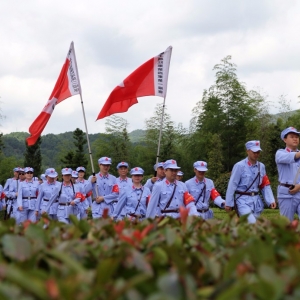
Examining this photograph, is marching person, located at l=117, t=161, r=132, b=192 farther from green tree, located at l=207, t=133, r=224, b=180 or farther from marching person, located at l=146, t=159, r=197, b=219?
green tree, located at l=207, t=133, r=224, b=180

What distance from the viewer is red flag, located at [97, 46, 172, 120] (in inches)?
460

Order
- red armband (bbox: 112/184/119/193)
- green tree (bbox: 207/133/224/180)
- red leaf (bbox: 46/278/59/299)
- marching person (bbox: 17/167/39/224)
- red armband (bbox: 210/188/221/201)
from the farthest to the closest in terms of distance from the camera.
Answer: green tree (bbox: 207/133/224/180), marching person (bbox: 17/167/39/224), red armband (bbox: 112/184/119/193), red armband (bbox: 210/188/221/201), red leaf (bbox: 46/278/59/299)

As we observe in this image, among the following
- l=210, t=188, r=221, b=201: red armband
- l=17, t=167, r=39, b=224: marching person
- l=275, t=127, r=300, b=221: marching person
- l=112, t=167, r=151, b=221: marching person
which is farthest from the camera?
l=17, t=167, r=39, b=224: marching person

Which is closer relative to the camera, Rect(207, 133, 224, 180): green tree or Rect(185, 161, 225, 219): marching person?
Rect(185, 161, 225, 219): marching person

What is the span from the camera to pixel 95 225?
15.2 feet

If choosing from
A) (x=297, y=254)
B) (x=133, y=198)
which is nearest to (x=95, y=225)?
(x=297, y=254)

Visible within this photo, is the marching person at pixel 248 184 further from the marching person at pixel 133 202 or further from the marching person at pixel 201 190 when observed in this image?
the marching person at pixel 133 202

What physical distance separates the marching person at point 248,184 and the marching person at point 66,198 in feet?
17.9

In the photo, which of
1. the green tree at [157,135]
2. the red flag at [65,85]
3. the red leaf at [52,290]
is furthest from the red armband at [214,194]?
the green tree at [157,135]

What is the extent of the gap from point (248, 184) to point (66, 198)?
20.1 feet

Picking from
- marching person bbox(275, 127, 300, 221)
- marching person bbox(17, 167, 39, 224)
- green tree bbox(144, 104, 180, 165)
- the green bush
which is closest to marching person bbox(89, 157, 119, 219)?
marching person bbox(275, 127, 300, 221)

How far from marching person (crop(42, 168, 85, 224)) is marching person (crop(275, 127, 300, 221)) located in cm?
633

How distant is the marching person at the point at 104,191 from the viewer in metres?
14.1

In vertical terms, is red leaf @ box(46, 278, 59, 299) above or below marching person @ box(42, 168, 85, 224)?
above
